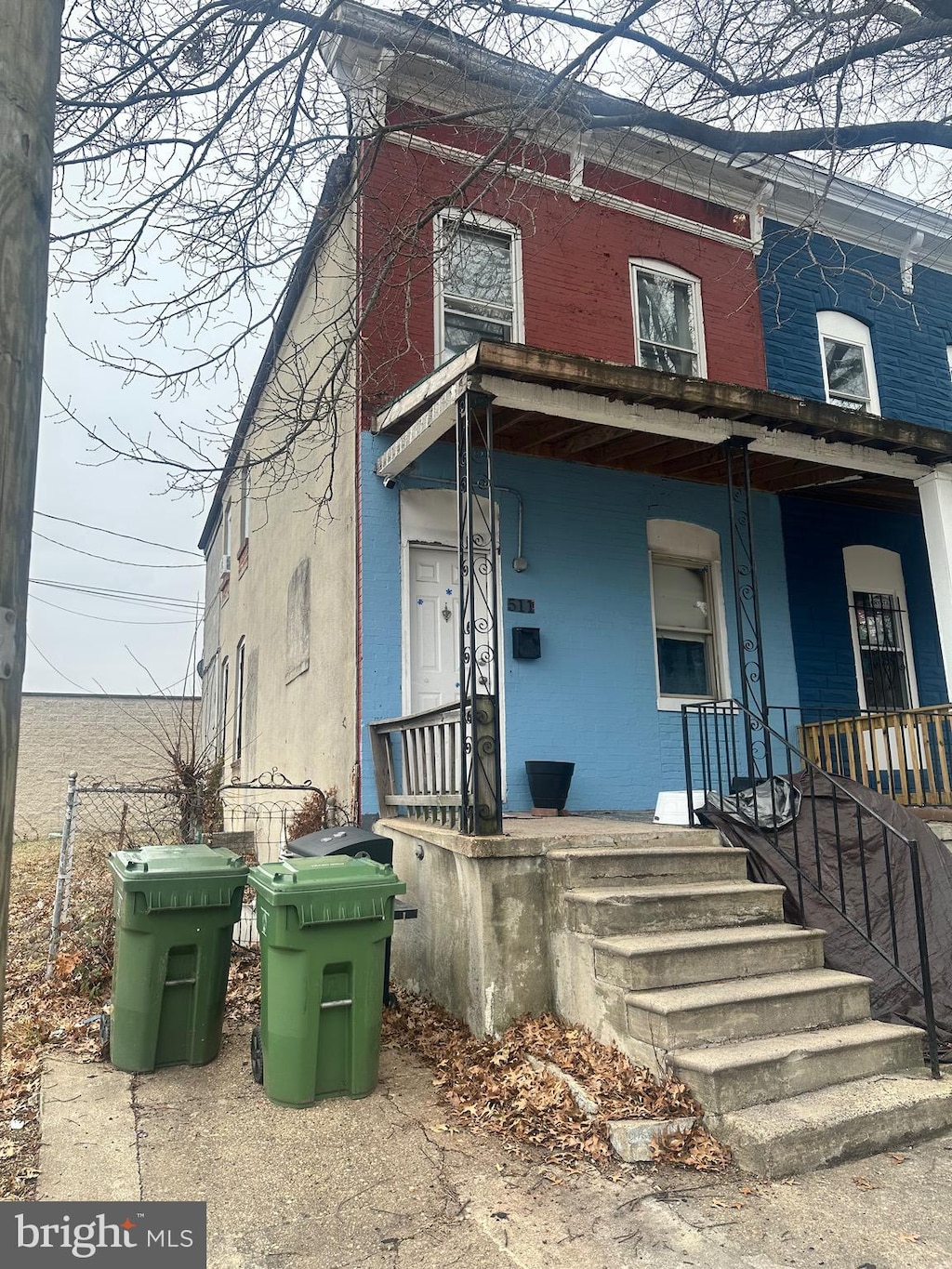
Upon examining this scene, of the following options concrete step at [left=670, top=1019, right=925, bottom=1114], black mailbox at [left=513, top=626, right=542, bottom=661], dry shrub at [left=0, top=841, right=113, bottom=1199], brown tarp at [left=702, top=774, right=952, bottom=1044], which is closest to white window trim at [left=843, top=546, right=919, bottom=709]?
brown tarp at [left=702, top=774, right=952, bottom=1044]

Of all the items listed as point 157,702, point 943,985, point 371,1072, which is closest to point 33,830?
point 157,702

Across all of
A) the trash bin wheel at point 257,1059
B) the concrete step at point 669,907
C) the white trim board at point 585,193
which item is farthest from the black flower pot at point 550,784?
the white trim board at point 585,193

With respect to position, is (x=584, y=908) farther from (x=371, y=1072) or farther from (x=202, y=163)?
(x=202, y=163)

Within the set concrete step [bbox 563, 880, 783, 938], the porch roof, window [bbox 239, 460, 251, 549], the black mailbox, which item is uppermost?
window [bbox 239, 460, 251, 549]

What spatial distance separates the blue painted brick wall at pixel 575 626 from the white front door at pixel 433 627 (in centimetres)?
25

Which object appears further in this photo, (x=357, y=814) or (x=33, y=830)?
(x=33, y=830)

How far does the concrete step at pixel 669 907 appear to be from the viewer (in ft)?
15.3

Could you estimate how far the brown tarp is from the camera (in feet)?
16.6

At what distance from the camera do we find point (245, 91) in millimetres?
5324

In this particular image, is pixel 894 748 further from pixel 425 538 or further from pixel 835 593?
pixel 425 538

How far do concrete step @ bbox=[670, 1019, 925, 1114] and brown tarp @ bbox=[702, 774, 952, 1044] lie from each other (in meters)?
0.63

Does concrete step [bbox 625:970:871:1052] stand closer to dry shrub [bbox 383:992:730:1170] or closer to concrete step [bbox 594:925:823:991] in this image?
concrete step [bbox 594:925:823:991]

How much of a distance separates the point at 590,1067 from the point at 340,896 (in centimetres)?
143

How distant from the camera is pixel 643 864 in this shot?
5.18 m
